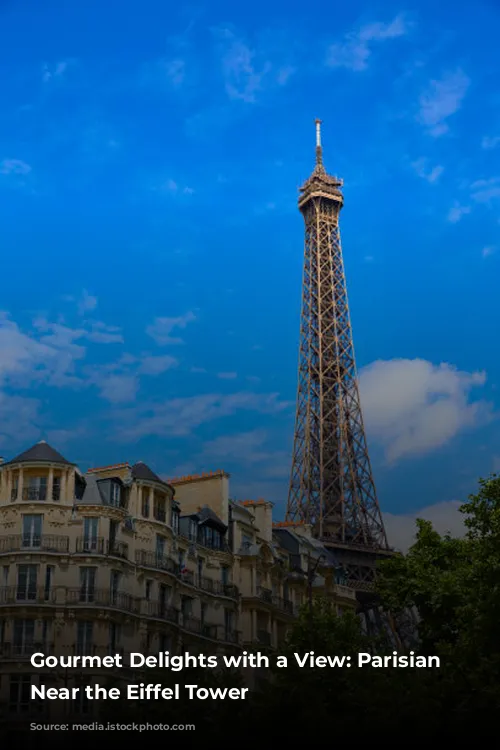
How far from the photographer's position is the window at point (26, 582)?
52438 millimetres

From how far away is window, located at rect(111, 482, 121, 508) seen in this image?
56.5m

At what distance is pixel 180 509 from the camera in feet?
213

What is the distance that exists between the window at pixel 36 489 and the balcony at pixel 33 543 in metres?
1.91

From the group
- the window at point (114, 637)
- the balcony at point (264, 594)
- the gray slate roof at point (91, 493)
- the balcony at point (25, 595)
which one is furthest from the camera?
the balcony at point (264, 594)

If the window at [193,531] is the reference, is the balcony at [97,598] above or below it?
below

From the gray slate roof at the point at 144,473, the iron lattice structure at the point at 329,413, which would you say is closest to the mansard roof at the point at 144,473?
the gray slate roof at the point at 144,473

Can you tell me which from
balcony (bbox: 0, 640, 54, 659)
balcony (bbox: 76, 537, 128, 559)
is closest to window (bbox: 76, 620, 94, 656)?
balcony (bbox: 0, 640, 54, 659)

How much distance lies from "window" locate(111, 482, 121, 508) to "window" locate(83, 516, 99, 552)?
1.77 meters

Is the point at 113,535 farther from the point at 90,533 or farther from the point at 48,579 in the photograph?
the point at 48,579

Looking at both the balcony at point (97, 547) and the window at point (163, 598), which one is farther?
the window at point (163, 598)

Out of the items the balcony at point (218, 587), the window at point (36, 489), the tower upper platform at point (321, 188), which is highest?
the tower upper platform at point (321, 188)

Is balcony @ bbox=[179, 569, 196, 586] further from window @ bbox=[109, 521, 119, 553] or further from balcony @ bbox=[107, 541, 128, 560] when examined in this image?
window @ bbox=[109, 521, 119, 553]

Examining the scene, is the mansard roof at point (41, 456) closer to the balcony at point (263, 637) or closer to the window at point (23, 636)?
the window at point (23, 636)

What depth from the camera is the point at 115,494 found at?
186 feet
